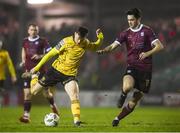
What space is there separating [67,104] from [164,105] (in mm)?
4363

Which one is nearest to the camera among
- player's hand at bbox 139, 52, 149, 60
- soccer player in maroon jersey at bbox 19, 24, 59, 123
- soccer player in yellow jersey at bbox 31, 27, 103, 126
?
player's hand at bbox 139, 52, 149, 60

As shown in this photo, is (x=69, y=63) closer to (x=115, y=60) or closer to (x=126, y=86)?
(x=126, y=86)

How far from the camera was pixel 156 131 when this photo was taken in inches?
429

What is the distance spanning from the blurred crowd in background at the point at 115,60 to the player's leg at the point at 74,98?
47.1ft

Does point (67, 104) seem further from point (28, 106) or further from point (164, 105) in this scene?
point (28, 106)

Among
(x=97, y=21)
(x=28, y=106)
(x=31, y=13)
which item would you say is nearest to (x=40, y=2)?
(x=31, y=13)

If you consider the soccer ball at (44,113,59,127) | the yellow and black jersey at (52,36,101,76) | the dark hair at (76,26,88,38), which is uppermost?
the dark hair at (76,26,88,38)

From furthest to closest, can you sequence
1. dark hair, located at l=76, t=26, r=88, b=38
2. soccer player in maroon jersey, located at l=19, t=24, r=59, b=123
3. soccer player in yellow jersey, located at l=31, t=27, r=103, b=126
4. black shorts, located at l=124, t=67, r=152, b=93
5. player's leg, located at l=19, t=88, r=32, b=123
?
soccer player in maroon jersey, located at l=19, t=24, r=59, b=123 < player's leg, located at l=19, t=88, r=32, b=123 < black shorts, located at l=124, t=67, r=152, b=93 < soccer player in yellow jersey, located at l=31, t=27, r=103, b=126 < dark hair, located at l=76, t=26, r=88, b=38

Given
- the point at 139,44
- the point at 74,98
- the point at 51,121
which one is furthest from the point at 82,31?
the point at 51,121

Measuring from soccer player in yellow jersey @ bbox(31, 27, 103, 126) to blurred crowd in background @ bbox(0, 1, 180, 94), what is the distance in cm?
1402

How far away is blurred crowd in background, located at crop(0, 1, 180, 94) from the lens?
26656 mm

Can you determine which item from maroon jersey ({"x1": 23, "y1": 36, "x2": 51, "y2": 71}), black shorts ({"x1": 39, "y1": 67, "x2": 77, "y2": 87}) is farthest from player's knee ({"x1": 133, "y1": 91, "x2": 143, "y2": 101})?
maroon jersey ({"x1": 23, "y1": 36, "x2": 51, "y2": 71})

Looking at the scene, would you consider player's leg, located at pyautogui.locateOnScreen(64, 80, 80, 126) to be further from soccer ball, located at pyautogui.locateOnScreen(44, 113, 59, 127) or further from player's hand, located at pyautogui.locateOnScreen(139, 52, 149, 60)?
player's hand, located at pyautogui.locateOnScreen(139, 52, 149, 60)

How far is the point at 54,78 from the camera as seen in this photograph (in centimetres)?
1234
